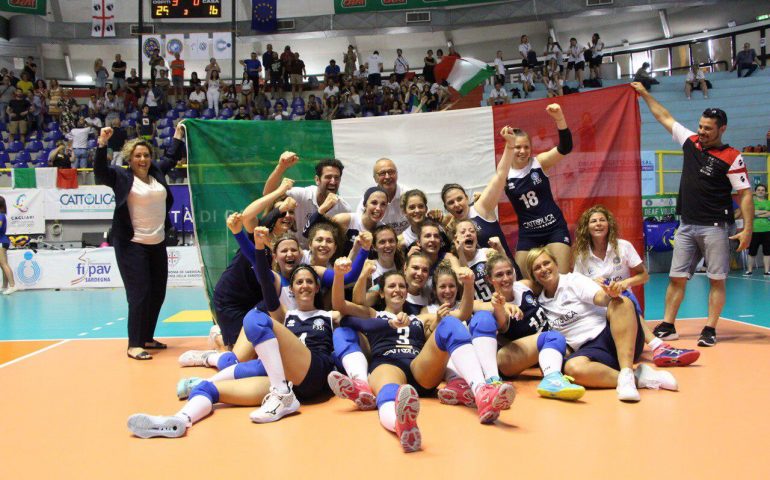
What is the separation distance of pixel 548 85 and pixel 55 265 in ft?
48.5

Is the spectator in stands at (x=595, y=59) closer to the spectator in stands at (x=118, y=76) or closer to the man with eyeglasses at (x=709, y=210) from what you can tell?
the spectator in stands at (x=118, y=76)

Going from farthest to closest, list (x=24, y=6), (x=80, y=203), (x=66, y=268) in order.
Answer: (x=24, y=6) < (x=80, y=203) < (x=66, y=268)

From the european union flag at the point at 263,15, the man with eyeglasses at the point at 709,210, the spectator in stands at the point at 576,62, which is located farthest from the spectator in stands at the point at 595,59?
the man with eyeglasses at the point at 709,210

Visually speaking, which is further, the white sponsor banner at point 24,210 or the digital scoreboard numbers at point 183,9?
the digital scoreboard numbers at point 183,9

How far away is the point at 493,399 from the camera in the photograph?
310cm

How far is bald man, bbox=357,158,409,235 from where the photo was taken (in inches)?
208

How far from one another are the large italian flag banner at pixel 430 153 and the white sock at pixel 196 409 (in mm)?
2831

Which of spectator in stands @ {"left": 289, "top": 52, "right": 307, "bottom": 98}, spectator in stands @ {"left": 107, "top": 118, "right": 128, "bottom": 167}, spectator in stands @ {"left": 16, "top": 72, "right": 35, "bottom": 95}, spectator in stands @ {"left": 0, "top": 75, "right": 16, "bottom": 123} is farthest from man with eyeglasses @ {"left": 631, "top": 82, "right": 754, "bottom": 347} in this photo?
spectator in stands @ {"left": 16, "top": 72, "right": 35, "bottom": 95}

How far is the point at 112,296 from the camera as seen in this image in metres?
10.9

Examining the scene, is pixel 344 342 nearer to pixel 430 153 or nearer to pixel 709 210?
pixel 430 153

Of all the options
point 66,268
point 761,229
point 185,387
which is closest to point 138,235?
point 185,387

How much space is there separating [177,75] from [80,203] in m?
7.28

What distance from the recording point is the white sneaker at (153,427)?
3156 millimetres

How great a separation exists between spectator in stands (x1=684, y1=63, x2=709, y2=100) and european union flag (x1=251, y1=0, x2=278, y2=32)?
1413 cm
